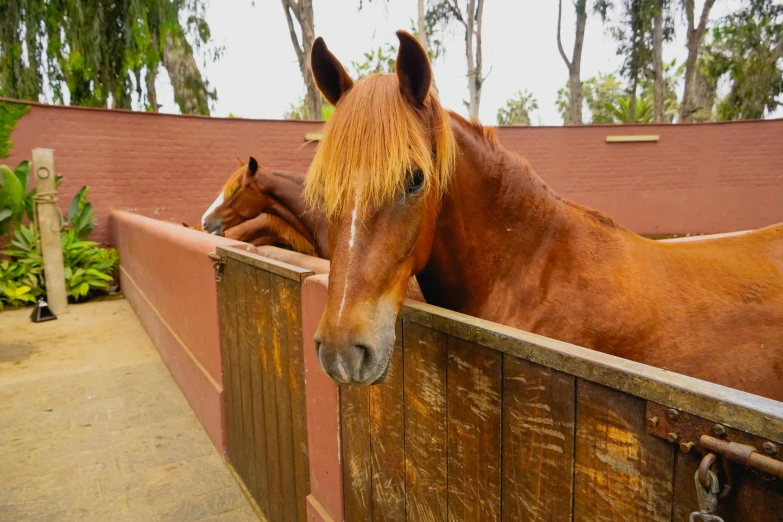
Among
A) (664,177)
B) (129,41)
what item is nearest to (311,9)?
(129,41)

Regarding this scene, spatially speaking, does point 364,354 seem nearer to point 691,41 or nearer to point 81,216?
point 81,216

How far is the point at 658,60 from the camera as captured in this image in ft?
58.1

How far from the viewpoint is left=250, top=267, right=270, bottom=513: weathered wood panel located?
238cm

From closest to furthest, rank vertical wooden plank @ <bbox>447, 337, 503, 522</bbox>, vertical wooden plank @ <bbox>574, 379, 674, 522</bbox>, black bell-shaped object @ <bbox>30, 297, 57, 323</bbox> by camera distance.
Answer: vertical wooden plank @ <bbox>574, 379, 674, 522</bbox> < vertical wooden plank @ <bbox>447, 337, 503, 522</bbox> < black bell-shaped object @ <bbox>30, 297, 57, 323</bbox>

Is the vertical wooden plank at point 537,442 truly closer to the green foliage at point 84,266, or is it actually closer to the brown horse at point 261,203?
the brown horse at point 261,203

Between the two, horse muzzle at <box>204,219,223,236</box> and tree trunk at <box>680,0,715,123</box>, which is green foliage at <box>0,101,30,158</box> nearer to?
horse muzzle at <box>204,219,223,236</box>

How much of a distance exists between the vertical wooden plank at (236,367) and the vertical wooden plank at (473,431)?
1.70m

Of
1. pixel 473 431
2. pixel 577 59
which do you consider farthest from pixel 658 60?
pixel 473 431

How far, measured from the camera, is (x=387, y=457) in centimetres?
154

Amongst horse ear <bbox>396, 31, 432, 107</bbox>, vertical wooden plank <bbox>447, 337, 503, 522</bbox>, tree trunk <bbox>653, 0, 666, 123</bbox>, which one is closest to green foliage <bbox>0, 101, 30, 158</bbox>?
horse ear <bbox>396, 31, 432, 107</bbox>

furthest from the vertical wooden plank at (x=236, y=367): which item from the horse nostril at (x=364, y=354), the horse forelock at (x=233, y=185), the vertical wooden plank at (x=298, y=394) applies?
the horse forelock at (x=233, y=185)

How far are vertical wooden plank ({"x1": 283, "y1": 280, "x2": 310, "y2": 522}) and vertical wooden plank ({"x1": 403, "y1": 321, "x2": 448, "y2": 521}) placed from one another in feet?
2.36

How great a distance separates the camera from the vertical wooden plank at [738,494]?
2.20ft

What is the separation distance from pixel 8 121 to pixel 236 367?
782 centimetres
